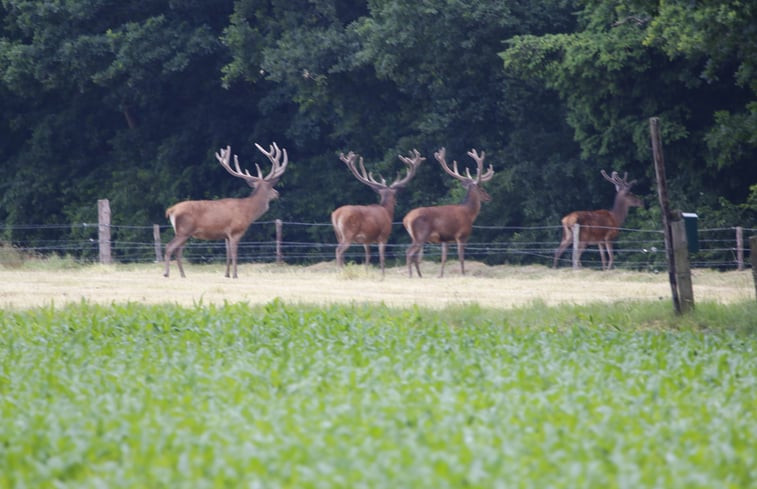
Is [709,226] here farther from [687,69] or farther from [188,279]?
[188,279]

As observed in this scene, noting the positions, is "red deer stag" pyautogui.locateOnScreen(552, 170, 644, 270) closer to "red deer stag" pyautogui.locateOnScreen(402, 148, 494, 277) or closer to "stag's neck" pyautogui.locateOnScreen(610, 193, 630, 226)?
"stag's neck" pyautogui.locateOnScreen(610, 193, 630, 226)

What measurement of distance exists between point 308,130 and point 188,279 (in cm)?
1204

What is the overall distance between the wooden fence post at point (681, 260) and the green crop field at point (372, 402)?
0.33 metres

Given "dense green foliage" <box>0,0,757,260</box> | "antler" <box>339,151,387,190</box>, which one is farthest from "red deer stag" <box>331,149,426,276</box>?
"dense green foliage" <box>0,0,757,260</box>

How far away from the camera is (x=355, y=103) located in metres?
A: 30.2

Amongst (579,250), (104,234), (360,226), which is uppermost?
(360,226)

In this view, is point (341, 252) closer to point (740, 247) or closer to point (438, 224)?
point (438, 224)

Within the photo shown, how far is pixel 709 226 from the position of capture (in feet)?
80.1

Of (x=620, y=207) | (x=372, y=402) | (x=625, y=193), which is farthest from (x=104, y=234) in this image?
(x=372, y=402)

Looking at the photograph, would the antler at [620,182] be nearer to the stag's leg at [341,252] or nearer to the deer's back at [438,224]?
the deer's back at [438,224]

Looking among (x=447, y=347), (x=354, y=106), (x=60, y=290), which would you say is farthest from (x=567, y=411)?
(x=354, y=106)

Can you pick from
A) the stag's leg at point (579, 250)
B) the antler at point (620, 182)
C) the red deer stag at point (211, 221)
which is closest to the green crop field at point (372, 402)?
the red deer stag at point (211, 221)

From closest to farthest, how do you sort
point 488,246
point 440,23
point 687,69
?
point 687,69, point 440,23, point 488,246

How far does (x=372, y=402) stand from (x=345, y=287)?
10.4 metres
